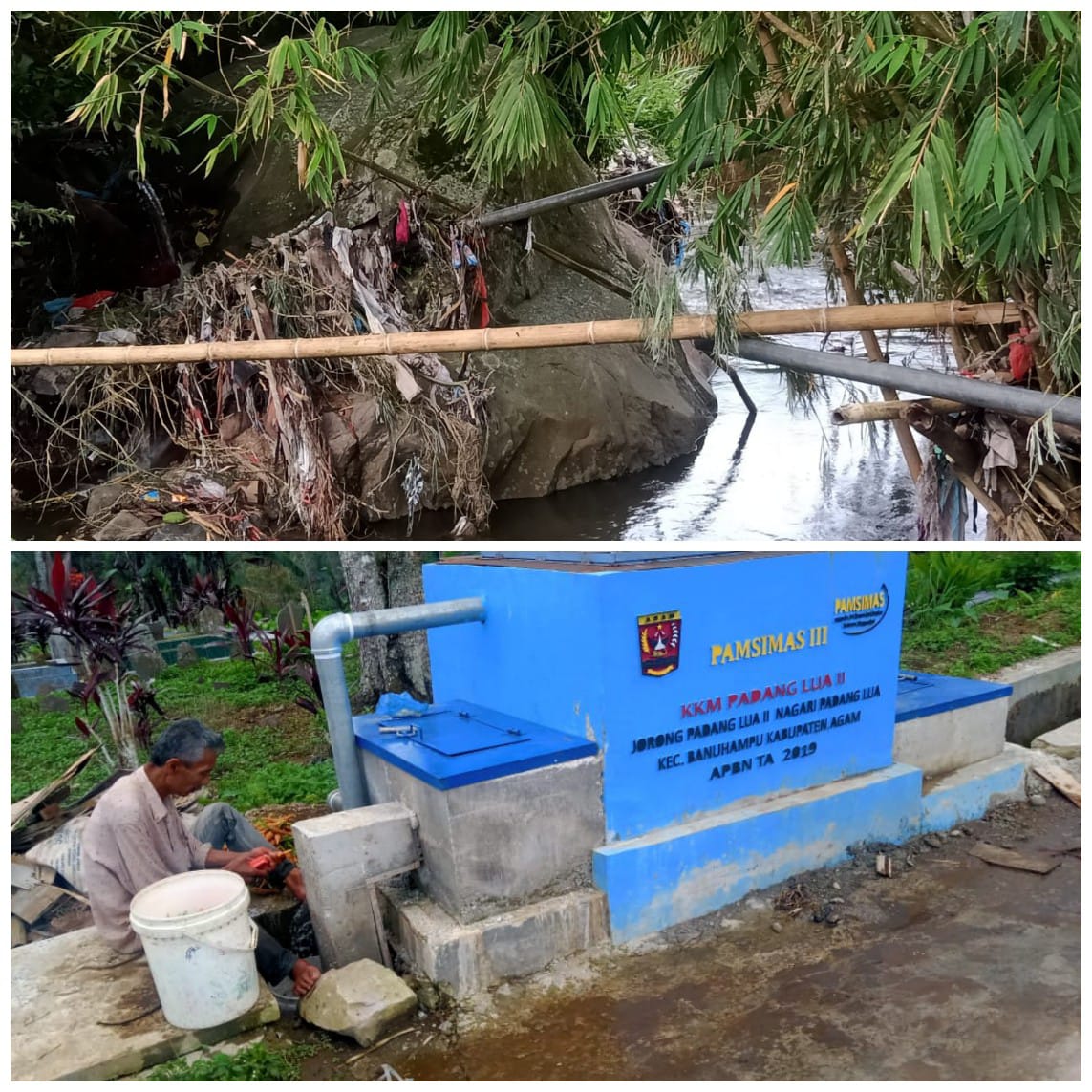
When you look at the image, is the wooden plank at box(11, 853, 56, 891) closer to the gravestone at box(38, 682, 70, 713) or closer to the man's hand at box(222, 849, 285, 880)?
the man's hand at box(222, 849, 285, 880)

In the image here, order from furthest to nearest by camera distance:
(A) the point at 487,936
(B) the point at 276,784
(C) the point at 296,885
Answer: (B) the point at 276,784 → (C) the point at 296,885 → (A) the point at 487,936

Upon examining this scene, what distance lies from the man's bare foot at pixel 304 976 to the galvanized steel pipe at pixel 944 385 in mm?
2807

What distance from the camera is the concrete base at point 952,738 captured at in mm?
4930

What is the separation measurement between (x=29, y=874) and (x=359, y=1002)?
2.37 metres

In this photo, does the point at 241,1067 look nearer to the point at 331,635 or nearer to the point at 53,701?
the point at 331,635

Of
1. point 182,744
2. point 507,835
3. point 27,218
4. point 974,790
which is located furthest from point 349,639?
point 27,218

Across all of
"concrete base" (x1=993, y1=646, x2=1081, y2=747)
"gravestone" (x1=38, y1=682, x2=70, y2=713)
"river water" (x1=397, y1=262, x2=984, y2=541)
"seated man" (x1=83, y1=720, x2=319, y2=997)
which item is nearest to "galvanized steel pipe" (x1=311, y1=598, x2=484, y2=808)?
"seated man" (x1=83, y1=720, x2=319, y2=997)

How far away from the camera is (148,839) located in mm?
3316

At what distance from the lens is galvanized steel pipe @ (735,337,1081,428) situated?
2.91m

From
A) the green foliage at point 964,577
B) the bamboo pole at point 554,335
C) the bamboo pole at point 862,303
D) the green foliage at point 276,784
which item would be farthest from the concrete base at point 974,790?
the green foliage at point 276,784

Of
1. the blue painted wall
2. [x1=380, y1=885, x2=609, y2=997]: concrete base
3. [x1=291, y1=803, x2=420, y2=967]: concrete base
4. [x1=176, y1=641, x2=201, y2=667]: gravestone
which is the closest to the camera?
[x1=380, y1=885, x2=609, y2=997]: concrete base

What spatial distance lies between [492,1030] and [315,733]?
4.10 metres

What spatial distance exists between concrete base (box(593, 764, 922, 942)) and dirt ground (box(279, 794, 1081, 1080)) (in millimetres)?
87

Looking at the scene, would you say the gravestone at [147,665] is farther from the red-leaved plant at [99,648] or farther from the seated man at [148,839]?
the seated man at [148,839]
